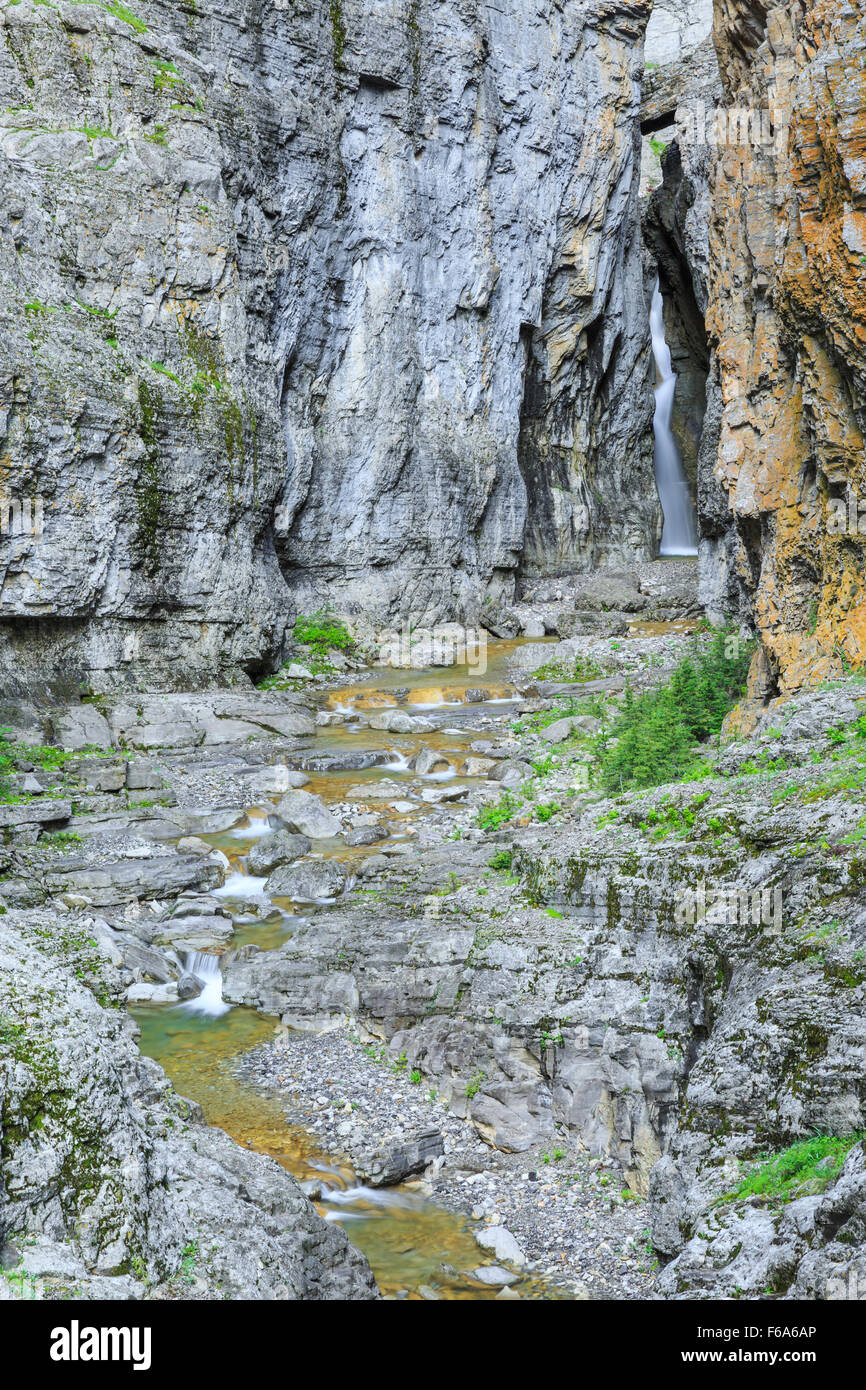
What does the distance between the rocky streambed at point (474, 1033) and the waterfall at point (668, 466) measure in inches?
1291

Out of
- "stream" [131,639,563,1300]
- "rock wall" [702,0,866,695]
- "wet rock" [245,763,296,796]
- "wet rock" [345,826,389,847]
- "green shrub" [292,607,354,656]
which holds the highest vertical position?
"rock wall" [702,0,866,695]

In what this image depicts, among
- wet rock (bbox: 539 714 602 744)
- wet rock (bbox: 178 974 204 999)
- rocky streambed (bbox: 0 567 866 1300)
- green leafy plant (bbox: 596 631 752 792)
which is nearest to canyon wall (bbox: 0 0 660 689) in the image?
rocky streambed (bbox: 0 567 866 1300)

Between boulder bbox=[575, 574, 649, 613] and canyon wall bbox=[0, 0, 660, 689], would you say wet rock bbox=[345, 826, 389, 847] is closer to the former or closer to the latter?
canyon wall bbox=[0, 0, 660, 689]

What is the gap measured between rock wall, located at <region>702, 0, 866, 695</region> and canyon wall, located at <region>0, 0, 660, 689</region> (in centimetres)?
1279

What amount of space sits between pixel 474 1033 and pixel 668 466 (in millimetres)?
41539

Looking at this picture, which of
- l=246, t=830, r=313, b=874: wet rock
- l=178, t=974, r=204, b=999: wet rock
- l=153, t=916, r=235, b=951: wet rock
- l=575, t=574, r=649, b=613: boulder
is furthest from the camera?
l=575, t=574, r=649, b=613: boulder

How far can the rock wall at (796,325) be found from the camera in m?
10.4

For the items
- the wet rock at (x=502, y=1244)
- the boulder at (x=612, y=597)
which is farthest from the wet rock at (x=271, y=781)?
the boulder at (x=612, y=597)

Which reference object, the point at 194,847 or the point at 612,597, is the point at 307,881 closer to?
the point at 194,847

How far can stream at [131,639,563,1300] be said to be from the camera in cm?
700

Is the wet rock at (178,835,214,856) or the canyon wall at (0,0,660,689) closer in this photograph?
the wet rock at (178,835,214,856)

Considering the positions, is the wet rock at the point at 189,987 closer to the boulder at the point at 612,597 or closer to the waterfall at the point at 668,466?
the boulder at the point at 612,597

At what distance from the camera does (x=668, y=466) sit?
46719mm

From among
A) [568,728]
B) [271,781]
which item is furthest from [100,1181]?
[568,728]
